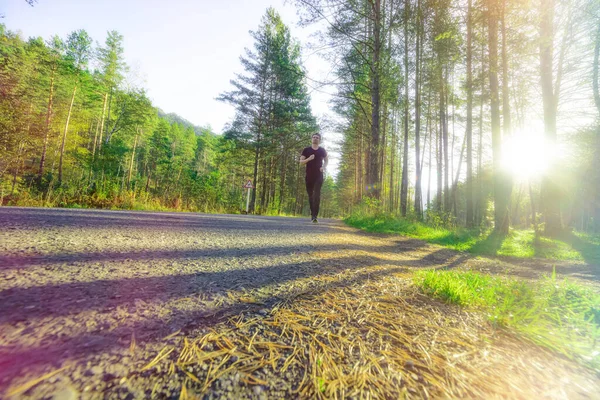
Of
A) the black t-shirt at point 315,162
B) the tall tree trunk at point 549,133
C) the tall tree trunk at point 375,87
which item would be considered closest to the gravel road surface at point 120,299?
the black t-shirt at point 315,162

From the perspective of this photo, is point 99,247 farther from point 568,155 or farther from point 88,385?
point 568,155

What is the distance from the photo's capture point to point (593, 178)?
72.0 feet

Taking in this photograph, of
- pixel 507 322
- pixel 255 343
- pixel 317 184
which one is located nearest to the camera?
pixel 255 343

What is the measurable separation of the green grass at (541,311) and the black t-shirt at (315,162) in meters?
4.45

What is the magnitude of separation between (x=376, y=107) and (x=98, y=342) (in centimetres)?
842

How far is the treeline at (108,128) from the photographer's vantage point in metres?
9.69

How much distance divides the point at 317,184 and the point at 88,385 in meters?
5.57

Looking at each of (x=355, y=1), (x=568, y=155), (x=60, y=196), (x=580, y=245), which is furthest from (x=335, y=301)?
(x=568, y=155)

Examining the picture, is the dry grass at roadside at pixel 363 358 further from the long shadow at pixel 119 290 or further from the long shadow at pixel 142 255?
the long shadow at pixel 142 255

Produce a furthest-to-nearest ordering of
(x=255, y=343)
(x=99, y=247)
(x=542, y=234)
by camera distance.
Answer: (x=542, y=234), (x=99, y=247), (x=255, y=343)

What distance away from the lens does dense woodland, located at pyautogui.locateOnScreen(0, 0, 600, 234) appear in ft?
25.3

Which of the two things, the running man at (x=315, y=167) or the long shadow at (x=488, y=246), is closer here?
the long shadow at (x=488, y=246)

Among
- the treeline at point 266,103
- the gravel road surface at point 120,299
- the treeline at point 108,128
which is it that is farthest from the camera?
the treeline at point 266,103

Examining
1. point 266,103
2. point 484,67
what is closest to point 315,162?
point 484,67
